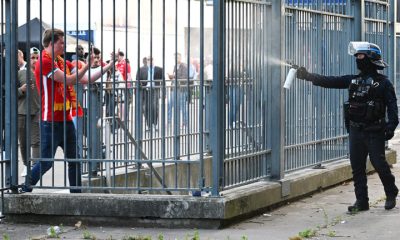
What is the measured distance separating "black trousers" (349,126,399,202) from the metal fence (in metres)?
0.76

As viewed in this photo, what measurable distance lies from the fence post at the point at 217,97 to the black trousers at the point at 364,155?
70.8 inches

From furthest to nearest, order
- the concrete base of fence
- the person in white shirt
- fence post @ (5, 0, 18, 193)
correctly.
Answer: the person in white shirt < fence post @ (5, 0, 18, 193) < the concrete base of fence

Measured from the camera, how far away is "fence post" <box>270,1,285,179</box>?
36.2 ft

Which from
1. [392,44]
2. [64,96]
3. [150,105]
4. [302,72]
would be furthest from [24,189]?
[392,44]

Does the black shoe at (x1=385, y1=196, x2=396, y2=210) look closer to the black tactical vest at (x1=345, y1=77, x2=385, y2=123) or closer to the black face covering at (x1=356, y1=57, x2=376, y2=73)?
the black tactical vest at (x1=345, y1=77, x2=385, y2=123)

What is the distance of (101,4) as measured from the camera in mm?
9977

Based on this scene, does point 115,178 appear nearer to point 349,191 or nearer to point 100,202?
point 100,202

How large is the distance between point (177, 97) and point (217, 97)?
684 millimetres

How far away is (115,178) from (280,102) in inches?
72.0

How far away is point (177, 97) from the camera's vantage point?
33.7ft

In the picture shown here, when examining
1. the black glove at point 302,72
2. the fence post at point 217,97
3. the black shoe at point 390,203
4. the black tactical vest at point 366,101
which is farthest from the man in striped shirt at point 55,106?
the black shoe at point 390,203

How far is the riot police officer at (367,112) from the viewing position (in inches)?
422

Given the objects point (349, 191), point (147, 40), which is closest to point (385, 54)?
point (349, 191)

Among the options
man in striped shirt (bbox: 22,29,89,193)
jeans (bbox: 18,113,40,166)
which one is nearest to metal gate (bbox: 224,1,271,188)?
man in striped shirt (bbox: 22,29,89,193)
